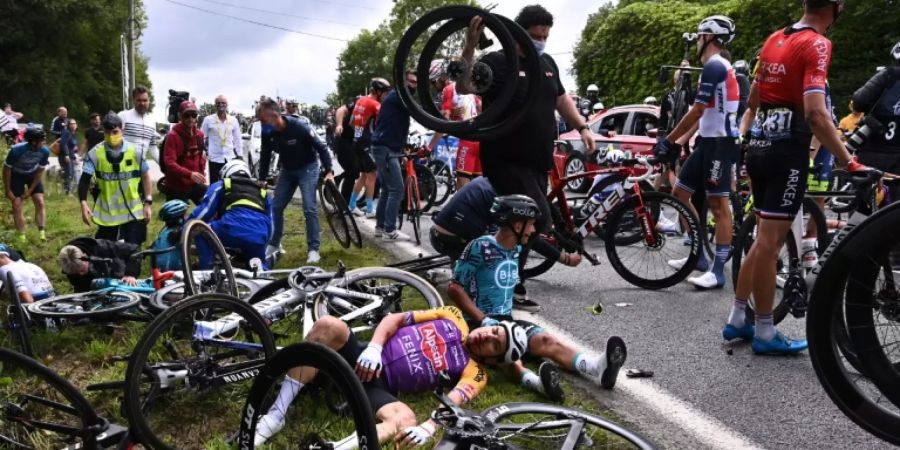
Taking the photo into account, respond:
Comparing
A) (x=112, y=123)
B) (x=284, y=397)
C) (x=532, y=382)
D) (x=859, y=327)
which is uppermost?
(x=112, y=123)

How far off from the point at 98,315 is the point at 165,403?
1.40 metres

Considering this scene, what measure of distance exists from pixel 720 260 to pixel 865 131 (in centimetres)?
159

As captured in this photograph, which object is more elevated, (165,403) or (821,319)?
(821,319)

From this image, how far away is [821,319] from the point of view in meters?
2.42

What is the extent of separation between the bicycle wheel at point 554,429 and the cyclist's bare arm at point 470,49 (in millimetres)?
2642

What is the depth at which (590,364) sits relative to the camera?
14.6 ft

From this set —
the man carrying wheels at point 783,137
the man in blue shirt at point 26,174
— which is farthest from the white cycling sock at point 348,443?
the man in blue shirt at point 26,174

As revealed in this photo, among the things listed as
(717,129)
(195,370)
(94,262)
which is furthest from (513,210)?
(94,262)

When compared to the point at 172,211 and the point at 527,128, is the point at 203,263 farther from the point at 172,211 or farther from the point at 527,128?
the point at 527,128

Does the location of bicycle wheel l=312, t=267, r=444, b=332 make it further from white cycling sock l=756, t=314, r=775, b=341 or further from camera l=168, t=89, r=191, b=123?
camera l=168, t=89, r=191, b=123

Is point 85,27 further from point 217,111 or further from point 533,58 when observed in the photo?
point 533,58

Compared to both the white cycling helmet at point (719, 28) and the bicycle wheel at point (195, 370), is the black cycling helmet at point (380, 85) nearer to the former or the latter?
the white cycling helmet at point (719, 28)

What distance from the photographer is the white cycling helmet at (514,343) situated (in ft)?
13.9

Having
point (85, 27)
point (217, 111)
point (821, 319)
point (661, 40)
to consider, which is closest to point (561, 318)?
point (821, 319)
